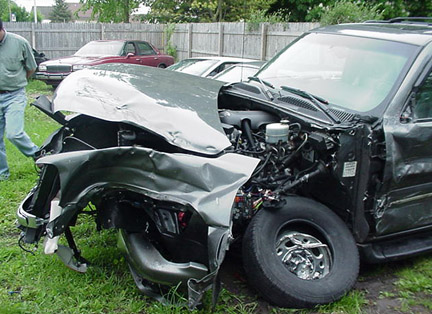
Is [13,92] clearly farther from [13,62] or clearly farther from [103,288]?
[103,288]

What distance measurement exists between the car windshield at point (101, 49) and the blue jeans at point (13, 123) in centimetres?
1013

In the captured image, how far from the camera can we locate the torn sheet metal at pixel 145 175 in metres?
2.94

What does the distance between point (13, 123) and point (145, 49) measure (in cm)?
1195

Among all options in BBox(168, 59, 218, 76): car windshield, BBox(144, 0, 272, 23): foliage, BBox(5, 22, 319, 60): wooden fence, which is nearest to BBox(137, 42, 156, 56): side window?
BBox(5, 22, 319, 60): wooden fence

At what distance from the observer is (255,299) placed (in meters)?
3.41

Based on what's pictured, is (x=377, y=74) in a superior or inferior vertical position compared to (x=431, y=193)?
superior

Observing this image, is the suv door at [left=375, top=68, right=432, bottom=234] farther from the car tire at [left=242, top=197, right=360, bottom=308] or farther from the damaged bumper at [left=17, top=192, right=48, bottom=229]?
the damaged bumper at [left=17, top=192, right=48, bottom=229]

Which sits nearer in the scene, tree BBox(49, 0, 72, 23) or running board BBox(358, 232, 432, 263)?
running board BBox(358, 232, 432, 263)

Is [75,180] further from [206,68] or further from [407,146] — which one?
[206,68]

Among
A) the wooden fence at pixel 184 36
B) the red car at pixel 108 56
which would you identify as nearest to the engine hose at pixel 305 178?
the wooden fence at pixel 184 36

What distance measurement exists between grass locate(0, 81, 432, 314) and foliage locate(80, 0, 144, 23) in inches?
872

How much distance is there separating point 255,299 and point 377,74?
6.81 ft

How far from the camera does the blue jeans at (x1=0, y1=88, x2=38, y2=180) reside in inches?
219

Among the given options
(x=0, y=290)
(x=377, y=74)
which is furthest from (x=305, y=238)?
(x=0, y=290)
